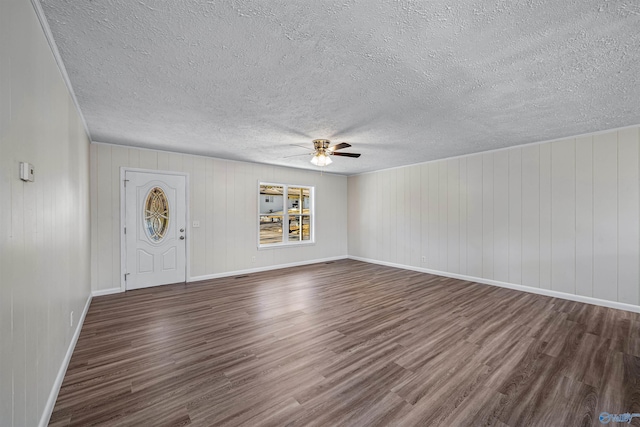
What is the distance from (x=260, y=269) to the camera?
6.07 m

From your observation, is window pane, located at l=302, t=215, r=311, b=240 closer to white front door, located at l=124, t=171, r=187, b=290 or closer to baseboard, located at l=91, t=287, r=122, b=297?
white front door, located at l=124, t=171, r=187, b=290

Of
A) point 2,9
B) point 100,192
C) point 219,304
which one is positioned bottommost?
point 219,304

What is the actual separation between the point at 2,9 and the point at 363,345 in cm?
317

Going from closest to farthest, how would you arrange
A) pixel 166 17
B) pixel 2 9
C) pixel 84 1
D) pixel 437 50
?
pixel 2 9 → pixel 84 1 → pixel 166 17 → pixel 437 50

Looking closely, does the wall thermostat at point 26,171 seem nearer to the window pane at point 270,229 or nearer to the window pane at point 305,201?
the window pane at point 270,229

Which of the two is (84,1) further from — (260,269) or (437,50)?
(260,269)

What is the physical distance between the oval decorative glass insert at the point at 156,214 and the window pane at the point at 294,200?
9.09 ft

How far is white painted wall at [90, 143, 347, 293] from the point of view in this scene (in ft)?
14.3

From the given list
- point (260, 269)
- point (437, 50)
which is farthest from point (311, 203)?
point (437, 50)

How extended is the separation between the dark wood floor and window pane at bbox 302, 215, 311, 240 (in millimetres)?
3078

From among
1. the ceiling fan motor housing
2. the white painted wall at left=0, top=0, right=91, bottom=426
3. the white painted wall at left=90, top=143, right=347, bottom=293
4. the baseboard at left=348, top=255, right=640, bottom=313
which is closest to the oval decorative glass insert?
the white painted wall at left=90, top=143, right=347, bottom=293

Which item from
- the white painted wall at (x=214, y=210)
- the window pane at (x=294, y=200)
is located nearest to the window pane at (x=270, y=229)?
the white painted wall at (x=214, y=210)

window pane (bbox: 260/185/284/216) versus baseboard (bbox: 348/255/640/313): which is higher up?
window pane (bbox: 260/185/284/216)

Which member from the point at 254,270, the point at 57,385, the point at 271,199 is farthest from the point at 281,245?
the point at 57,385
